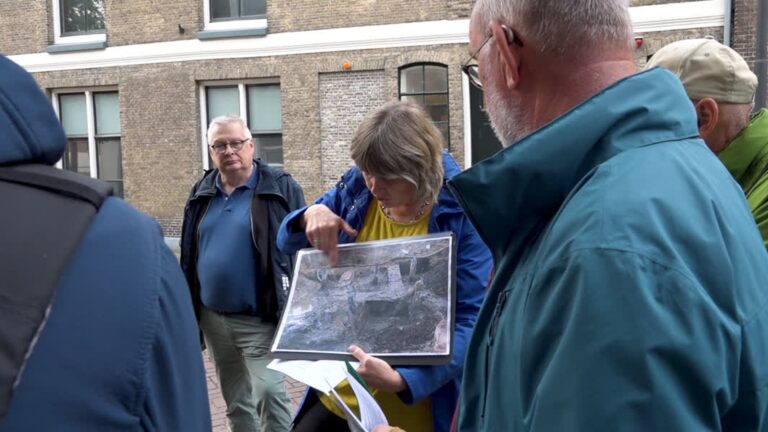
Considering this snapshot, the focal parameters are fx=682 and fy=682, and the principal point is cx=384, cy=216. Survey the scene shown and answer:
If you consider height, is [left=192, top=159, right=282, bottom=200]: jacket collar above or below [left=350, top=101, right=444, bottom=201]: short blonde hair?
below

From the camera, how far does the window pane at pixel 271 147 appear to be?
561 inches

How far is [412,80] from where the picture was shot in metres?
13.1

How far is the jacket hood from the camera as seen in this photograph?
91 centimetres

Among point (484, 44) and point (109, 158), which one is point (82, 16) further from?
point (484, 44)

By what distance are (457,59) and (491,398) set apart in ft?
39.3

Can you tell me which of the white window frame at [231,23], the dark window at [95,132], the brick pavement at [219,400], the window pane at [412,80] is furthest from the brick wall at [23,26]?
the brick pavement at [219,400]

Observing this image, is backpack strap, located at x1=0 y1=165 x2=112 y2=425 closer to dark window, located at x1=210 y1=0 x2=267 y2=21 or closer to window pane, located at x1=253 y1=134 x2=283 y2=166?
window pane, located at x1=253 y1=134 x2=283 y2=166

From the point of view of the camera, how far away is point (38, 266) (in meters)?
0.85

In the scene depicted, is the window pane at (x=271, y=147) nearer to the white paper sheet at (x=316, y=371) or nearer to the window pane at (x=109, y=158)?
the window pane at (x=109, y=158)

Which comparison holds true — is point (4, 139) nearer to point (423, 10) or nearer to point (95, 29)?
point (423, 10)

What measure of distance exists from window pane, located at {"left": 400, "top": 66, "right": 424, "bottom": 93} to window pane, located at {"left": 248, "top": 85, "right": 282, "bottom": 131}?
8.84 ft

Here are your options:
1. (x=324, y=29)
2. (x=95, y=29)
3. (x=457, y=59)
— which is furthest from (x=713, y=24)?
(x=95, y=29)

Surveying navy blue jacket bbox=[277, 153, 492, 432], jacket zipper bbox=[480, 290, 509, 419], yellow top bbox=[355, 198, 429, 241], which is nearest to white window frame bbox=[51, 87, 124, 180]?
yellow top bbox=[355, 198, 429, 241]

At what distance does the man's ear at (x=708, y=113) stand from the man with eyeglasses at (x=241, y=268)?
217 cm
